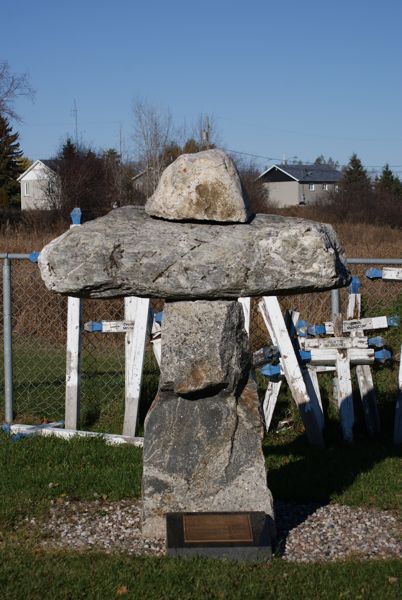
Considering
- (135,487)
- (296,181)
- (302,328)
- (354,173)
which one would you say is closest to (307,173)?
(296,181)

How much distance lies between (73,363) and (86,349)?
4049mm

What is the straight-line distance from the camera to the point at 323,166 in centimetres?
7512

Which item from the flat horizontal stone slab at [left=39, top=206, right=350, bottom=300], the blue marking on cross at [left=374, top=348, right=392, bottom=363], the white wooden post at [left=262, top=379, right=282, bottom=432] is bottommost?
the white wooden post at [left=262, top=379, right=282, bottom=432]

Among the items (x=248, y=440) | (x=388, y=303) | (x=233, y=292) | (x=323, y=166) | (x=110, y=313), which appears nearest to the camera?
(x=233, y=292)

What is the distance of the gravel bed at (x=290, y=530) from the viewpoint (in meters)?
5.68

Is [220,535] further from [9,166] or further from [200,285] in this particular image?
[9,166]

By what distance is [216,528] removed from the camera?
5473mm

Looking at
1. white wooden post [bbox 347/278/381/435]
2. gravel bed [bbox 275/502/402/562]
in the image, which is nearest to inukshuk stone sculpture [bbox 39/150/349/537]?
gravel bed [bbox 275/502/402/562]

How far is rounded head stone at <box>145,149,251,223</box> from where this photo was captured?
5426mm

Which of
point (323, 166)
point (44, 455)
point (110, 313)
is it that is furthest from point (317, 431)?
point (323, 166)

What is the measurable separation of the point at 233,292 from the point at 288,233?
466mm

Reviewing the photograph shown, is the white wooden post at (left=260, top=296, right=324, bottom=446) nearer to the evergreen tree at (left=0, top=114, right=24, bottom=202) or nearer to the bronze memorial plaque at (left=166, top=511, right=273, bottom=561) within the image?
the bronze memorial plaque at (left=166, top=511, right=273, bottom=561)

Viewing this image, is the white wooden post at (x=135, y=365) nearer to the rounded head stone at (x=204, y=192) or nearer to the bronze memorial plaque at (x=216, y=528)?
the bronze memorial plaque at (x=216, y=528)

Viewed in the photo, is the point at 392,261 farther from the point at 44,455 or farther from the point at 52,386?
the point at 52,386
